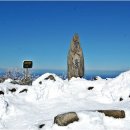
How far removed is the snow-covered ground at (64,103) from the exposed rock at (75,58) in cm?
386

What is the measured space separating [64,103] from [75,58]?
7.68m

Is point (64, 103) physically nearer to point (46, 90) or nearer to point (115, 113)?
point (46, 90)

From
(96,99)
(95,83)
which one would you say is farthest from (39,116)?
(95,83)

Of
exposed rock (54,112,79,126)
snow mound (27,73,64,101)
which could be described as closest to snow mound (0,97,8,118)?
snow mound (27,73,64,101)

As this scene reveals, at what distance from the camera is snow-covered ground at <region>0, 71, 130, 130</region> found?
10.7 metres

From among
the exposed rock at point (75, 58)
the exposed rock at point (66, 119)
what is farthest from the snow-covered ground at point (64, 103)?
the exposed rock at point (75, 58)

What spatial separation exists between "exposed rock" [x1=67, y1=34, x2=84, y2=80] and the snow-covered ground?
3855 millimetres

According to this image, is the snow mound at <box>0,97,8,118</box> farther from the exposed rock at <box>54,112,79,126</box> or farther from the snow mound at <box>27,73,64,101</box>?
the exposed rock at <box>54,112,79,126</box>

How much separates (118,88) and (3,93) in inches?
216

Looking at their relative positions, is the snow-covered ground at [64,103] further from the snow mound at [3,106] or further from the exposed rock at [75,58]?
the exposed rock at [75,58]

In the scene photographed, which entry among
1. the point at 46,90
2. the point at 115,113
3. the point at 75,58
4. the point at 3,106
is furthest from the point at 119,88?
the point at 75,58

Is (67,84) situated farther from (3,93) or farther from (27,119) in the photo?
(27,119)

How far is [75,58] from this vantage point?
21922 mm

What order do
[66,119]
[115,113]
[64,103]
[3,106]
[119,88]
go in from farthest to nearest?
[119,88]
[64,103]
[3,106]
[115,113]
[66,119]
